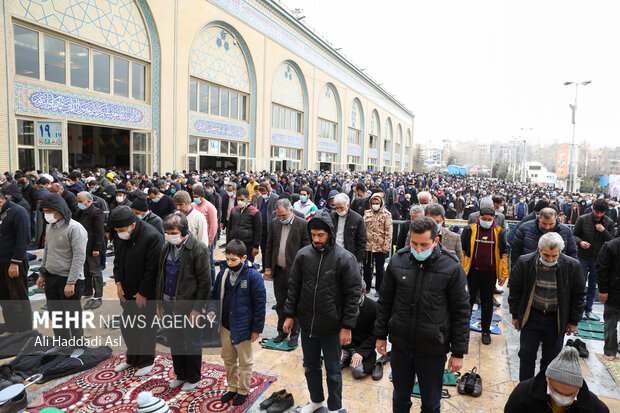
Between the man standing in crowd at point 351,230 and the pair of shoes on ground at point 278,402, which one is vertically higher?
the man standing in crowd at point 351,230

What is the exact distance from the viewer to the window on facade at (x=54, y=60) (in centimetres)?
1392

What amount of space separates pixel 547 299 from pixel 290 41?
98.2 feet

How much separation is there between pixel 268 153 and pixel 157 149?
9.92m

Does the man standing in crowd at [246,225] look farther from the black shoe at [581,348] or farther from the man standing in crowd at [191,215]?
the black shoe at [581,348]

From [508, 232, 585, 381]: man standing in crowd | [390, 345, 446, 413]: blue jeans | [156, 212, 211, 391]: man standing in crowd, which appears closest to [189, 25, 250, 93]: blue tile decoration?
[156, 212, 211, 391]: man standing in crowd

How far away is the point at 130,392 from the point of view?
3.74m

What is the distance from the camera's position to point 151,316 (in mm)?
4062

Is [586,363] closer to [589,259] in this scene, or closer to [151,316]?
[589,259]

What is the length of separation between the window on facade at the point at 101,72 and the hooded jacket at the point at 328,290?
16.4 meters

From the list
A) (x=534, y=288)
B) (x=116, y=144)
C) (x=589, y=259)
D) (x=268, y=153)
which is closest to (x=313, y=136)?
(x=268, y=153)

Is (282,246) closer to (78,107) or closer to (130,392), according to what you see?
(130,392)

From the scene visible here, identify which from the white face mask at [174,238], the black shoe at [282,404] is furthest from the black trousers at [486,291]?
the white face mask at [174,238]

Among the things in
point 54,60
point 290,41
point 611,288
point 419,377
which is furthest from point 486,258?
point 290,41

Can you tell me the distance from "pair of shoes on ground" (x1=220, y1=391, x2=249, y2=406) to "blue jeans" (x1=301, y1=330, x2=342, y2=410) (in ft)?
2.24
